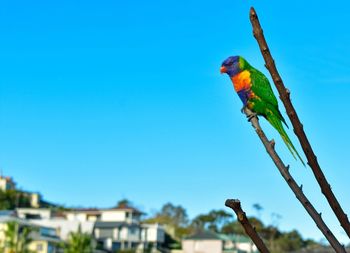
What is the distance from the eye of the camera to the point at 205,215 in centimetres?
8631

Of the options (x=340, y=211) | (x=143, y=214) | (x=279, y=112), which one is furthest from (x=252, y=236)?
(x=143, y=214)

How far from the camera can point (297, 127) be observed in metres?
1.37

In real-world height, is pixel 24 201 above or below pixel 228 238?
above

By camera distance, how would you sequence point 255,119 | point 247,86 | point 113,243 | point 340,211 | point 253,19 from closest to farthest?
point 253,19, point 340,211, point 255,119, point 247,86, point 113,243

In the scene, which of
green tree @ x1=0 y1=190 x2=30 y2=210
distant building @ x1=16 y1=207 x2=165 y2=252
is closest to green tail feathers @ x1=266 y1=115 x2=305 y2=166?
distant building @ x1=16 y1=207 x2=165 y2=252

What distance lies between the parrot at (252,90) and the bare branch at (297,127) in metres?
0.72

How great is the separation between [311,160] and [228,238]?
72.7 m

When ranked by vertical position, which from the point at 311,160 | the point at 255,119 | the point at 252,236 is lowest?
the point at 252,236

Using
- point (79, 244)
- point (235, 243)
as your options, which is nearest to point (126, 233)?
point (235, 243)

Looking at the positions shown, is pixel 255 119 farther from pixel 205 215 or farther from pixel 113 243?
pixel 205 215

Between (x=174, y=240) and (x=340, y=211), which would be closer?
(x=340, y=211)

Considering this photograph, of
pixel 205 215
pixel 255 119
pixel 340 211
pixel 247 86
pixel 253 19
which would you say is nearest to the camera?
pixel 253 19

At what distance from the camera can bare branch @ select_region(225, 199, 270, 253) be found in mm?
1472

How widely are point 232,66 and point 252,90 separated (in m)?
0.11
